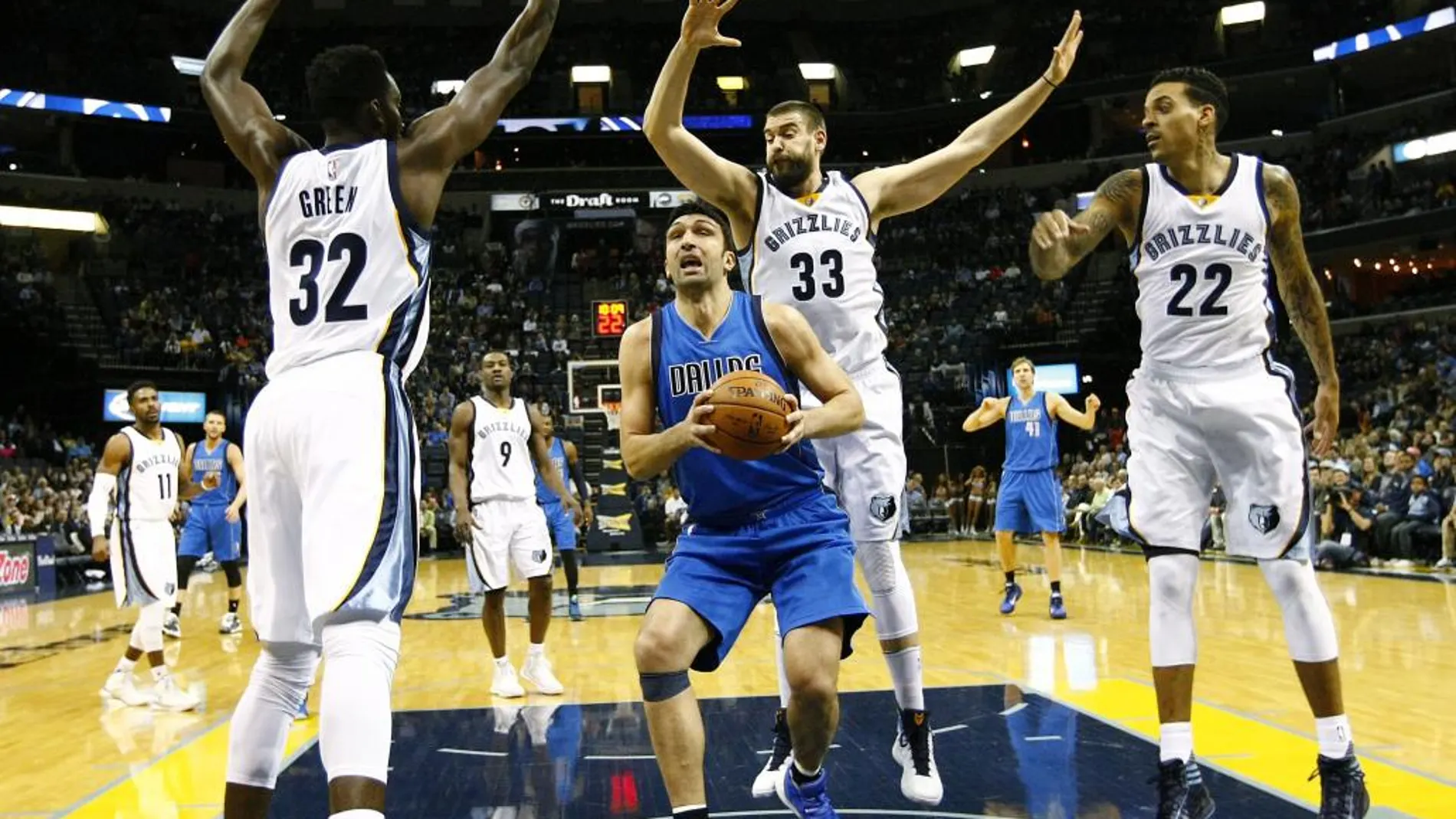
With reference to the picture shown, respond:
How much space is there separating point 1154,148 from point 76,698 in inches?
290

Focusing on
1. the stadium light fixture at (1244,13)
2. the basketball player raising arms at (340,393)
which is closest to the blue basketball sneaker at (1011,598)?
the basketball player raising arms at (340,393)

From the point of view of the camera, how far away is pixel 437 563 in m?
21.2

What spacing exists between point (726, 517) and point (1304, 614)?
6.62ft

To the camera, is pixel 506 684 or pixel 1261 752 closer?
pixel 1261 752

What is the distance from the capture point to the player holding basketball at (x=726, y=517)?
11.5 feet

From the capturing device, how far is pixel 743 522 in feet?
12.5

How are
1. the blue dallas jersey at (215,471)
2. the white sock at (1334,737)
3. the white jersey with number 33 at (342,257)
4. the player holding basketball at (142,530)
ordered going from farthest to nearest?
the blue dallas jersey at (215,471) < the player holding basketball at (142,530) < the white sock at (1334,737) < the white jersey with number 33 at (342,257)

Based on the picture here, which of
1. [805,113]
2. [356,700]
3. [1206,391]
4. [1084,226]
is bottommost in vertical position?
[356,700]

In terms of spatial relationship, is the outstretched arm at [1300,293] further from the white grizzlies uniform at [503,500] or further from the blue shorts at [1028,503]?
the blue shorts at [1028,503]

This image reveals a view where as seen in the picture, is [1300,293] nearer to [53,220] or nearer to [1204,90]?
[1204,90]

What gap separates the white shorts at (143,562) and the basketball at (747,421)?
18.3 ft

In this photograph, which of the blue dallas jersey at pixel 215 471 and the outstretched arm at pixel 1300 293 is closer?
the outstretched arm at pixel 1300 293

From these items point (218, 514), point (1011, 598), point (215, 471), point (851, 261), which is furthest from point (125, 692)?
point (1011, 598)

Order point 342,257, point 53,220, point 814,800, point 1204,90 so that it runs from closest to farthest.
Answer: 1. point 342,257
2. point 814,800
3. point 1204,90
4. point 53,220
